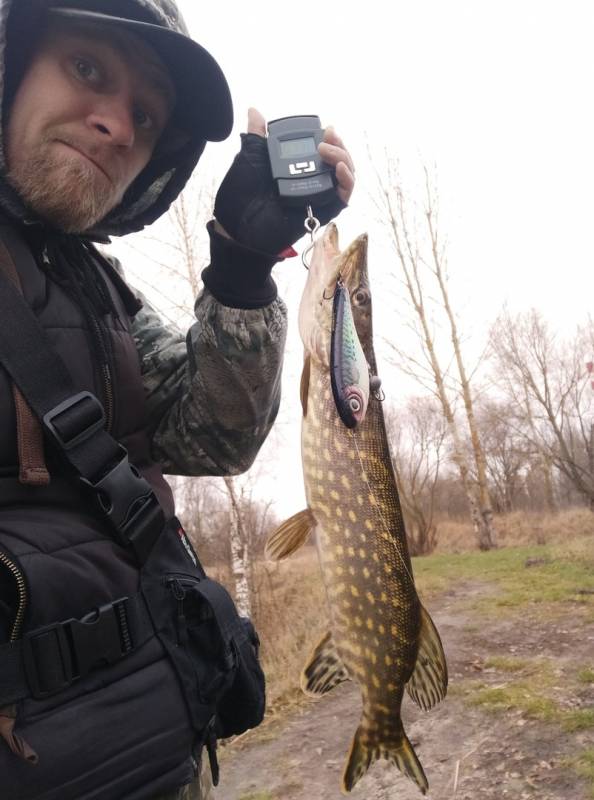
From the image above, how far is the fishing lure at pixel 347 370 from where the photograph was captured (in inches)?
60.5

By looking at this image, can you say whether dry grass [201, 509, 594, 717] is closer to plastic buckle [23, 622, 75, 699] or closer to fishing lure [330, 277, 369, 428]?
fishing lure [330, 277, 369, 428]

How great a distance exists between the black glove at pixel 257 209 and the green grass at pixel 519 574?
7.84 meters

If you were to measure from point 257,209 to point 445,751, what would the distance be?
173 inches

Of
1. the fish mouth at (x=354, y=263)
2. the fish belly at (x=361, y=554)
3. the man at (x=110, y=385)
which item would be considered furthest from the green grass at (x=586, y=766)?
Answer: the fish mouth at (x=354, y=263)

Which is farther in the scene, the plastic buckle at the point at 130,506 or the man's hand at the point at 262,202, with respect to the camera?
the man's hand at the point at 262,202

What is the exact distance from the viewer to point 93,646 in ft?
3.73

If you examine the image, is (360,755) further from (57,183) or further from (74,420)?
(57,183)

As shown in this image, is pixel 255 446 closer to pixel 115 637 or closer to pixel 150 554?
pixel 150 554

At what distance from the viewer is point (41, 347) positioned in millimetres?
1278

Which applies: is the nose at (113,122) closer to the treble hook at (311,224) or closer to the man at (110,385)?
the man at (110,385)

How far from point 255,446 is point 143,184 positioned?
970 millimetres

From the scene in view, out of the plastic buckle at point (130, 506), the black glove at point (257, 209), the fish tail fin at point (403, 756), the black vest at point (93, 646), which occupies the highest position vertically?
the black glove at point (257, 209)

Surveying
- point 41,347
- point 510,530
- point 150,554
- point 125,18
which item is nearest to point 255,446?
point 150,554

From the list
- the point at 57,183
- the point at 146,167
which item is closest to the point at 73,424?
the point at 57,183
